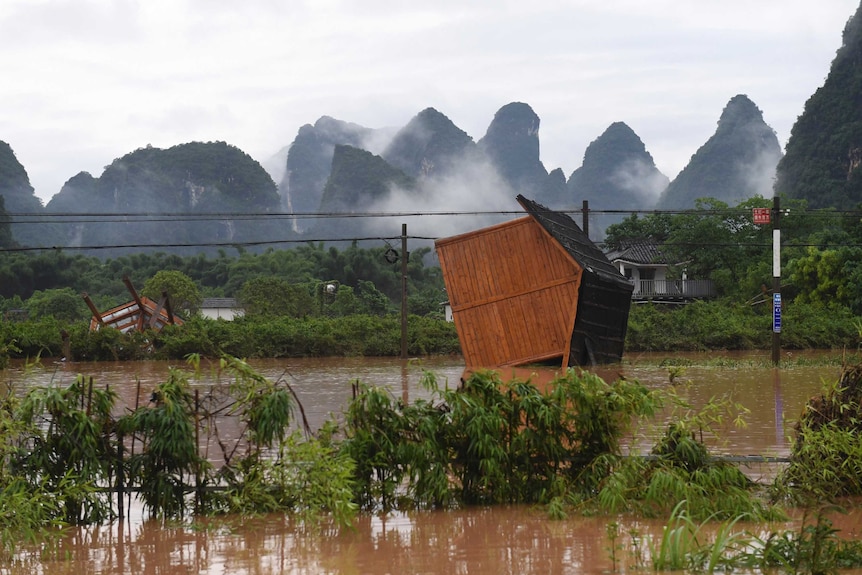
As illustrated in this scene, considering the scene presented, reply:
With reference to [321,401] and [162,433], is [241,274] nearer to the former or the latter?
[321,401]

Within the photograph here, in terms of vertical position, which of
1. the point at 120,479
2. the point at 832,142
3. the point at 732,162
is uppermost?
the point at 732,162

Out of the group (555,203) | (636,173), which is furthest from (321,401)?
(636,173)

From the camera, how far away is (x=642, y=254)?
5212 cm

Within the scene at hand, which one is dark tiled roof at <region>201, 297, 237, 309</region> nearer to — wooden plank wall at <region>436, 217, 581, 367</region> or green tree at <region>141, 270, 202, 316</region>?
green tree at <region>141, 270, 202, 316</region>

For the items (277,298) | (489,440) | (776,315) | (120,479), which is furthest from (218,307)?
(489,440)

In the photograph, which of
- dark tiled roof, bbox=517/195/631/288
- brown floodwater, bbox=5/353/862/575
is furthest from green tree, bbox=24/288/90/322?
brown floodwater, bbox=5/353/862/575

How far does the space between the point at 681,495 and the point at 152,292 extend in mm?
45357

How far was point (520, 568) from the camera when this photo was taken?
5.71 m

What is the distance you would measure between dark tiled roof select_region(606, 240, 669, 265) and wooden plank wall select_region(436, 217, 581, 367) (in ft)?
104

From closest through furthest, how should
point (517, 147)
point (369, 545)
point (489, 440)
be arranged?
point (369, 545) < point (489, 440) < point (517, 147)

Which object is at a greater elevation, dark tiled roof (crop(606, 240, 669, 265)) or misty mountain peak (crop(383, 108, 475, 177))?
misty mountain peak (crop(383, 108, 475, 177))

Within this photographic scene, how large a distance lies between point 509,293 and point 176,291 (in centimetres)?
3183

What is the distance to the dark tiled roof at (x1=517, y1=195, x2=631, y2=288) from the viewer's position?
20.3 m

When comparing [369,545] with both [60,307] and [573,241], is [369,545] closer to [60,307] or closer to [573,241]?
[573,241]
